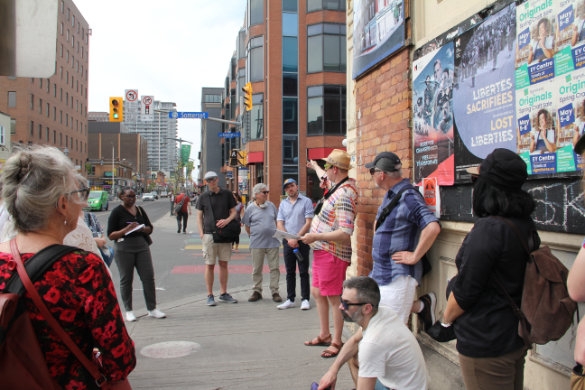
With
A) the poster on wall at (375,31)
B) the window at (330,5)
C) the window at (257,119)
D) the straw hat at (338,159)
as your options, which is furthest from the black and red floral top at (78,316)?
the window at (330,5)

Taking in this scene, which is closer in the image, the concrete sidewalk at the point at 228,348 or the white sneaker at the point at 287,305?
the concrete sidewalk at the point at 228,348

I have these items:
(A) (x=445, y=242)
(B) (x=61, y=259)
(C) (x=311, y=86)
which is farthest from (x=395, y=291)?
(C) (x=311, y=86)

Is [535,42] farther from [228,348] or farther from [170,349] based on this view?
[170,349]

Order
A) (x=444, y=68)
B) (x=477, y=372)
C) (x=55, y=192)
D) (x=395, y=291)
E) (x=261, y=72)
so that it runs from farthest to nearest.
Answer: (x=261, y=72), (x=444, y=68), (x=395, y=291), (x=477, y=372), (x=55, y=192)

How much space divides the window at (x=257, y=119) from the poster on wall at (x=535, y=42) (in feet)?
96.1

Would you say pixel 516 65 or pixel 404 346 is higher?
pixel 516 65

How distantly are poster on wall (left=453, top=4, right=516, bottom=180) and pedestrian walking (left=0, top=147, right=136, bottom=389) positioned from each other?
2.58 metres

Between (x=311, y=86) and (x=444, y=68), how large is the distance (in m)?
27.5

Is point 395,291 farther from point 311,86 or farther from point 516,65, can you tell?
point 311,86

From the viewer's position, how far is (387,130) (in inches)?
175

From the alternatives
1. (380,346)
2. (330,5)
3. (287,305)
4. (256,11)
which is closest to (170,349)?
(287,305)

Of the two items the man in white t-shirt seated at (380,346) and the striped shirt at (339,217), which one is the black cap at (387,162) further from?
the man in white t-shirt seated at (380,346)

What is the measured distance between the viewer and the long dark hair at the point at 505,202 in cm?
208

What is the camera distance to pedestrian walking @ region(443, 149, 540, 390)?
6.77 ft
